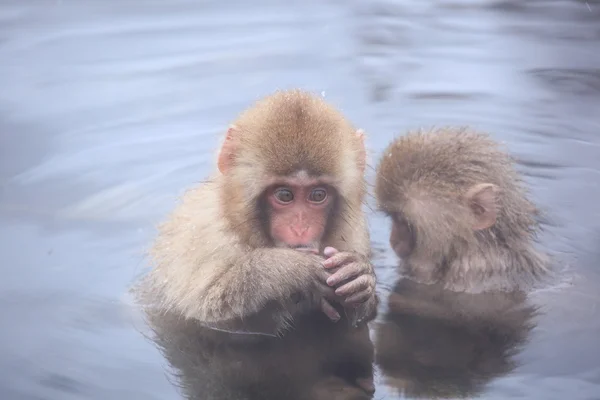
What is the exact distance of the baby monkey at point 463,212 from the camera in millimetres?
5859

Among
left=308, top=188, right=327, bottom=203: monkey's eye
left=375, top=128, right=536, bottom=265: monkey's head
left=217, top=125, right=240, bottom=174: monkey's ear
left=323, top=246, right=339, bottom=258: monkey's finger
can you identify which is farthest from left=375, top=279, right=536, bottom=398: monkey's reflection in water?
left=217, top=125, right=240, bottom=174: monkey's ear

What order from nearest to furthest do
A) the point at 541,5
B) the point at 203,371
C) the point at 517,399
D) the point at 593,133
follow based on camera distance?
the point at 517,399
the point at 203,371
the point at 593,133
the point at 541,5

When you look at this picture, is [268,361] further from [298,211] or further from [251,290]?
[298,211]

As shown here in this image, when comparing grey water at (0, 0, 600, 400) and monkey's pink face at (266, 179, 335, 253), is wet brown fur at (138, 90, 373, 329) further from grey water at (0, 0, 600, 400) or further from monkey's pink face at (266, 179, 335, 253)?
grey water at (0, 0, 600, 400)

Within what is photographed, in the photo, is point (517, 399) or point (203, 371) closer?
point (517, 399)

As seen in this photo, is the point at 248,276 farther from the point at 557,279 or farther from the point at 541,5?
the point at 541,5

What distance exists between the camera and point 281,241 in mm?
5039

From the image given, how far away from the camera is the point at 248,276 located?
5.08m

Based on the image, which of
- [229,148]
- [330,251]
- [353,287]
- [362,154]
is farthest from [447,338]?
[229,148]

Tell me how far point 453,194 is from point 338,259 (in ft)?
3.86

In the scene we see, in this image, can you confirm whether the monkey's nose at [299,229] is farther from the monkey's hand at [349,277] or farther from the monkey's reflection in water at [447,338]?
the monkey's reflection in water at [447,338]

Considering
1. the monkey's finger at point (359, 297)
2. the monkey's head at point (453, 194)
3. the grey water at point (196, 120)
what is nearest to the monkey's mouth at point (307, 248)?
the monkey's finger at point (359, 297)

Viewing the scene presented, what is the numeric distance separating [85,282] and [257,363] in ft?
4.57

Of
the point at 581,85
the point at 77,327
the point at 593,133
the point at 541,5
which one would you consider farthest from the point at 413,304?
the point at 541,5
